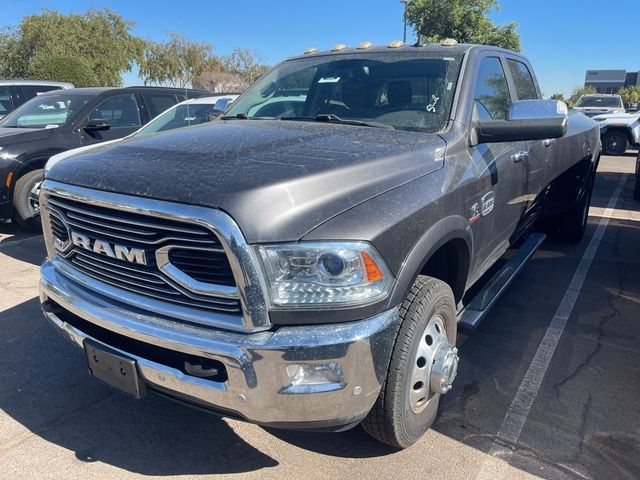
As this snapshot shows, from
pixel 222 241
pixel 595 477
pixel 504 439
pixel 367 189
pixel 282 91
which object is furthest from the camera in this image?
pixel 282 91

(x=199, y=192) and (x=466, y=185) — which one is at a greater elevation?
(x=199, y=192)

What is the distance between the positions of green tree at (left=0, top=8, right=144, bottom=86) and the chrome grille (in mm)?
32966

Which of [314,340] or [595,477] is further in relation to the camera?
[595,477]

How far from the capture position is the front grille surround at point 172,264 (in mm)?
1931

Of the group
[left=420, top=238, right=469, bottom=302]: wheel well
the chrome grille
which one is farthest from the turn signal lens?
[left=420, top=238, right=469, bottom=302]: wheel well

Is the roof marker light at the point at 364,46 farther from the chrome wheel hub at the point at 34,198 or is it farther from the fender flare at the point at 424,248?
the chrome wheel hub at the point at 34,198

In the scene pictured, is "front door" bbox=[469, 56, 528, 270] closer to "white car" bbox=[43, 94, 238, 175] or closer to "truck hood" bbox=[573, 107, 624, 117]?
"white car" bbox=[43, 94, 238, 175]

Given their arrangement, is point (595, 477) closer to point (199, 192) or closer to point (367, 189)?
point (367, 189)

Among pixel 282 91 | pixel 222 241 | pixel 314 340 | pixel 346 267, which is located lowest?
pixel 314 340

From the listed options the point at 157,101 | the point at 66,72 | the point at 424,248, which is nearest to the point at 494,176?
the point at 424,248

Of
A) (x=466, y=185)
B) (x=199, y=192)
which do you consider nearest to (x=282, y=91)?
(x=466, y=185)

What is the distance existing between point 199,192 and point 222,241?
223mm

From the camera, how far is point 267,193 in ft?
6.49

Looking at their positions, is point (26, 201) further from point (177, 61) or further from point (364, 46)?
point (177, 61)
